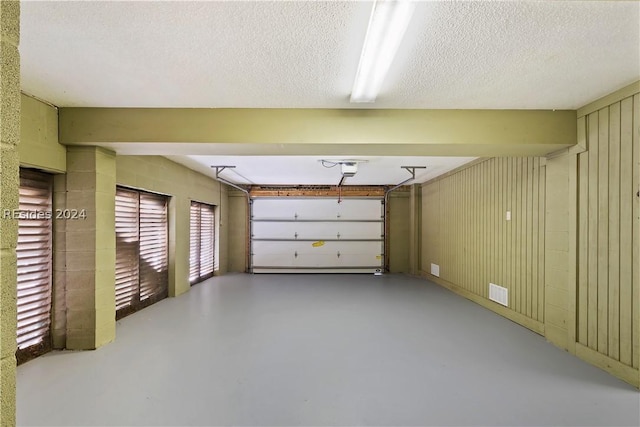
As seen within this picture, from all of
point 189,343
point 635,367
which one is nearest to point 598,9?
point 635,367

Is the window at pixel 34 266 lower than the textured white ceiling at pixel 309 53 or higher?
lower

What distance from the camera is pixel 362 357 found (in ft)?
8.50

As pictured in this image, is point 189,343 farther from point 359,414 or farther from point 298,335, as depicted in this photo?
point 359,414

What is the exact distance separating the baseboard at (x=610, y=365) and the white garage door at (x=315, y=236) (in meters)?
4.68

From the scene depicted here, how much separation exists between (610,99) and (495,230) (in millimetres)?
2094

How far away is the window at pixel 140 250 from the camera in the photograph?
358 cm

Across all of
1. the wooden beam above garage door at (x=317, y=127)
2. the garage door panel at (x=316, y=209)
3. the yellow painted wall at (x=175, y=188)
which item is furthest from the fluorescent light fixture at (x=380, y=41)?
the garage door panel at (x=316, y=209)

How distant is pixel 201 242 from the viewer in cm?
597

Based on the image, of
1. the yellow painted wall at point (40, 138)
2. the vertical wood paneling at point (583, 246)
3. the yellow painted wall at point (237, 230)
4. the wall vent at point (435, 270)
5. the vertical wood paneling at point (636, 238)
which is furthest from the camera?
the yellow painted wall at point (237, 230)

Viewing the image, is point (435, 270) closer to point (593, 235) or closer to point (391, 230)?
point (391, 230)

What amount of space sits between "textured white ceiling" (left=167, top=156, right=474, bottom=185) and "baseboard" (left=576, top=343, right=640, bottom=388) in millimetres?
2687

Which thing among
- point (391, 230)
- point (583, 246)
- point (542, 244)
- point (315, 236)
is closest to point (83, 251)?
point (583, 246)

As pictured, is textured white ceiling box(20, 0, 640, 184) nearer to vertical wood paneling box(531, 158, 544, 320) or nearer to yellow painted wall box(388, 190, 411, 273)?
vertical wood paneling box(531, 158, 544, 320)

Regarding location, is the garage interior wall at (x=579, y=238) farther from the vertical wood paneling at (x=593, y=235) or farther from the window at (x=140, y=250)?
the window at (x=140, y=250)
